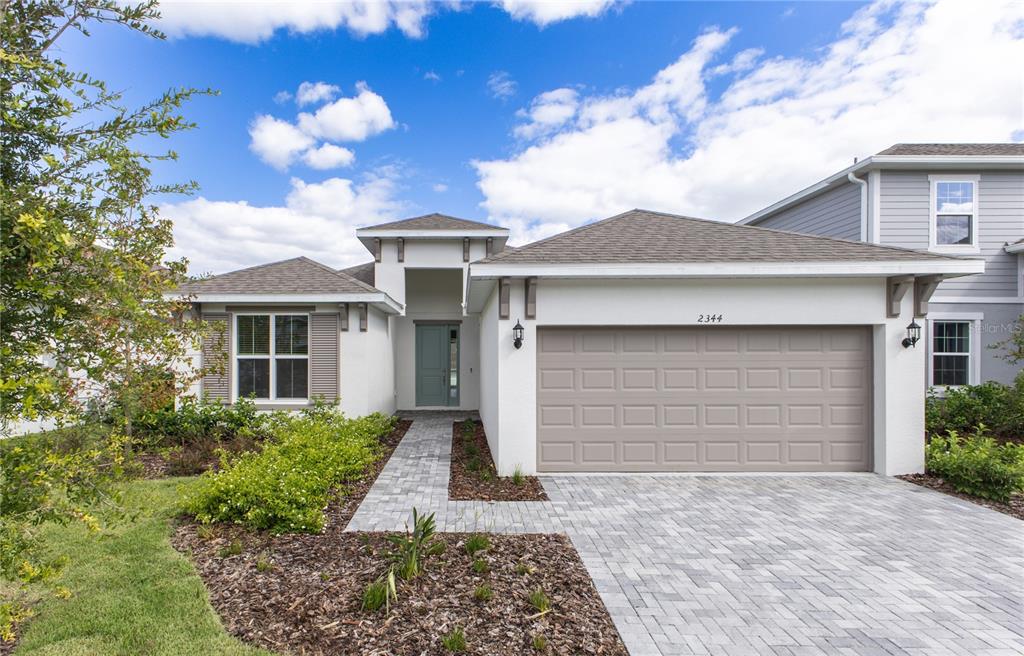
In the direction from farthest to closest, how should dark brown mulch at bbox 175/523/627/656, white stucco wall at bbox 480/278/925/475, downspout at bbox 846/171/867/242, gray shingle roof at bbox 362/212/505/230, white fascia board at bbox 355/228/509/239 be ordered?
gray shingle roof at bbox 362/212/505/230
white fascia board at bbox 355/228/509/239
downspout at bbox 846/171/867/242
white stucco wall at bbox 480/278/925/475
dark brown mulch at bbox 175/523/627/656

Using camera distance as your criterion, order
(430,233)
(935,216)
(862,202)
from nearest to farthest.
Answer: (935,216), (862,202), (430,233)

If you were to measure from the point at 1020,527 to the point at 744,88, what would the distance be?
9945 millimetres

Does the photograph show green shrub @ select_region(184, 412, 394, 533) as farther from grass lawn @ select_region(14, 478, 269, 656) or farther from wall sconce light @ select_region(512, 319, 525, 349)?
wall sconce light @ select_region(512, 319, 525, 349)

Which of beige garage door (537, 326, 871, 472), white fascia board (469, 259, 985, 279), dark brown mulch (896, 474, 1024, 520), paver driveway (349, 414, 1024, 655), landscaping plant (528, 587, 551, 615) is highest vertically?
white fascia board (469, 259, 985, 279)

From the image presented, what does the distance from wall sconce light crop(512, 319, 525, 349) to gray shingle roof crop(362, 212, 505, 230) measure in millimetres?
6200

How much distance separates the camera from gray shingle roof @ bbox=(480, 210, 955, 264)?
6.39 meters

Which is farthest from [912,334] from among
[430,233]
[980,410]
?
[430,233]

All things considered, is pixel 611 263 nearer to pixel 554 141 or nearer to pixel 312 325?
pixel 312 325

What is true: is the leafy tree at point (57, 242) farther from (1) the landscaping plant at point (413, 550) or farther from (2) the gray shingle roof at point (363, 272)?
(2) the gray shingle roof at point (363, 272)

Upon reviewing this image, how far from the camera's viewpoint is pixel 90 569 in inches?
147

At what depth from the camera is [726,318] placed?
261 inches

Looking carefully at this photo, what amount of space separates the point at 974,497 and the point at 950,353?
6.72m

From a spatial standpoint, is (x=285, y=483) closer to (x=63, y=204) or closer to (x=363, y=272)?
(x=63, y=204)

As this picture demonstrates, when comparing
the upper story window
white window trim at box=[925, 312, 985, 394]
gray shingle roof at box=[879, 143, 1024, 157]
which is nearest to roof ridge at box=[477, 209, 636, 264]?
gray shingle roof at box=[879, 143, 1024, 157]
